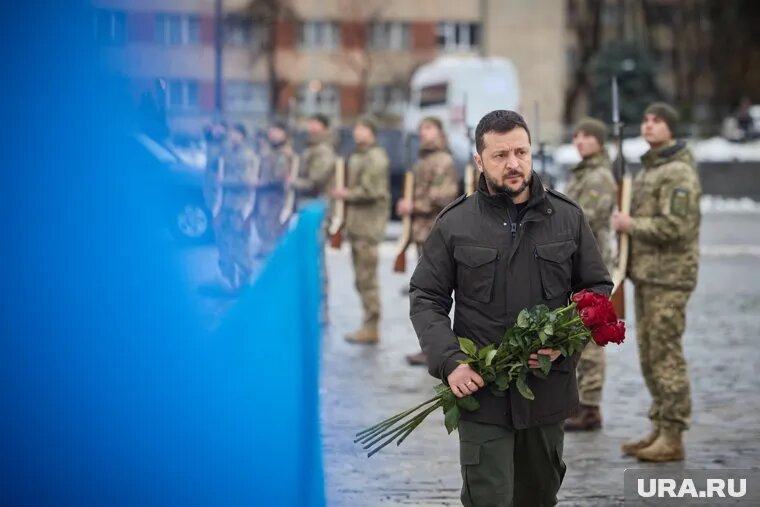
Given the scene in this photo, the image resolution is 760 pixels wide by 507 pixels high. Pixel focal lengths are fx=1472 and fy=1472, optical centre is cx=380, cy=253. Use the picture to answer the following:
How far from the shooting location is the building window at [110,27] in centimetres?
336

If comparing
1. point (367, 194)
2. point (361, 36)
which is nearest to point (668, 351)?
point (367, 194)

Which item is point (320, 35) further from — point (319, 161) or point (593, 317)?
point (593, 317)

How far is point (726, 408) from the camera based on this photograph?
947cm

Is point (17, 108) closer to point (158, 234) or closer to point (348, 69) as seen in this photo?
point (158, 234)

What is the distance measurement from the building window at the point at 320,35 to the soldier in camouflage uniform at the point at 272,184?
4615cm

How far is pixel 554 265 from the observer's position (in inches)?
193

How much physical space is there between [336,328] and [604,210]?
5596mm

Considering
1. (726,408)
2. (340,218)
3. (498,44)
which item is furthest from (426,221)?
(498,44)

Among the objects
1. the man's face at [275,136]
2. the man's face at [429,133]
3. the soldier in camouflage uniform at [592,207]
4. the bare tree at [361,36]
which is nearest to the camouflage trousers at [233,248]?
the man's face at [429,133]

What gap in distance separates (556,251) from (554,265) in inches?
1.9

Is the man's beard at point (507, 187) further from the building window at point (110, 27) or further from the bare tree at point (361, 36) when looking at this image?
the bare tree at point (361, 36)

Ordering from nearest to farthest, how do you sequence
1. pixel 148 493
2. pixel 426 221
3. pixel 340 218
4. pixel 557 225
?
pixel 148 493, pixel 557 225, pixel 426 221, pixel 340 218

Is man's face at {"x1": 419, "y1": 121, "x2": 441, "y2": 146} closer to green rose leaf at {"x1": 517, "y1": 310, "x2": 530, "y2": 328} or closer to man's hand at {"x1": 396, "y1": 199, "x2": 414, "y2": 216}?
man's hand at {"x1": 396, "y1": 199, "x2": 414, "y2": 216}

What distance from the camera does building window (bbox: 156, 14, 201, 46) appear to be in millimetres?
3399
